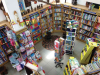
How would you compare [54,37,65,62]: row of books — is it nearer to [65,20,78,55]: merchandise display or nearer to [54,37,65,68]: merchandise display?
[54,37,65,68]: merchandise display

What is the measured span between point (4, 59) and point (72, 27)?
4.33 m

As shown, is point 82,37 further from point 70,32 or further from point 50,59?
point 50,59

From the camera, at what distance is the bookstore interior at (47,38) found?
142 inches

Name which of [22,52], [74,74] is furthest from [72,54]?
[22,52]

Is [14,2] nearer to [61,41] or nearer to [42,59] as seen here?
[61,41]

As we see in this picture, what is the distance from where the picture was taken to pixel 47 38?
662 cm

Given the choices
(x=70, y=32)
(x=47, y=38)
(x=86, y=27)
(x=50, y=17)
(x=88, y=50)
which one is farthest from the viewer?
(x=50, y=17)

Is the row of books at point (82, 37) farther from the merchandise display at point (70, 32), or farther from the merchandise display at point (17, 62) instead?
the merchandise display at point (17, 62)

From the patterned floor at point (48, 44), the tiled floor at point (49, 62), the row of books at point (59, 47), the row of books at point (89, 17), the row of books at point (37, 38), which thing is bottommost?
the tiled floor at point (49, 62)

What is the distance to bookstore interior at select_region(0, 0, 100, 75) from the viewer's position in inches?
142

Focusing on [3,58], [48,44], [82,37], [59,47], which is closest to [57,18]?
[48,44]

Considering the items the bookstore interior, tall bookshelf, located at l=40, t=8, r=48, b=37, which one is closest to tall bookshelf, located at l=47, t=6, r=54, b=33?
the bookstore interior

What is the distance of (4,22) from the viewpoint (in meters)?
4.47

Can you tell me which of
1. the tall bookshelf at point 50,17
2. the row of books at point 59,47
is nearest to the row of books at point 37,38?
the tall bookshelf at point 50,17
